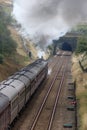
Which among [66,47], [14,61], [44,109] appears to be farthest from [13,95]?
[66,47]

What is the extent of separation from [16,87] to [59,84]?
76.5 ft

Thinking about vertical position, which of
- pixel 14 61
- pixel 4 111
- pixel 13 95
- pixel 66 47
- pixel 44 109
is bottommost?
pixel 66 47

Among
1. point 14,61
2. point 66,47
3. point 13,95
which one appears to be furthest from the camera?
point 66,47

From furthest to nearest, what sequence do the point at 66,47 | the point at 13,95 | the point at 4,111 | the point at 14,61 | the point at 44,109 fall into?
the point at 66,47 → the point at 14,61 → the point at 44,109 → the point at 13,95 → the point at 4,111

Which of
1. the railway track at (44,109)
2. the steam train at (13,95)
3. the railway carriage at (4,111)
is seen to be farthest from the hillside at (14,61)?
the railway carriage at (4,111)

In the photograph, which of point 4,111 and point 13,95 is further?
point 13,95

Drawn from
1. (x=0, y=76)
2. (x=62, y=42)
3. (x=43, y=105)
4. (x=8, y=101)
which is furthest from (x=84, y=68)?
(x=62, y=42)

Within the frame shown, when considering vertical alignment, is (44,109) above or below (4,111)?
below

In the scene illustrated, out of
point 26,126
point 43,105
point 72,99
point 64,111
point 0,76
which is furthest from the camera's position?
point 0,76

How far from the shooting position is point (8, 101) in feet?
82.1

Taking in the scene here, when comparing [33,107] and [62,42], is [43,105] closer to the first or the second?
[33,107]

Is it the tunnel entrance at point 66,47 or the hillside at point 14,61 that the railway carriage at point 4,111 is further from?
the tunnel entrance at point 66,47

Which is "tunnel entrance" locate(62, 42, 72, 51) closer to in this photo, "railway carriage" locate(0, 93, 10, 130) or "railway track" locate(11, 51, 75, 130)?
"railway track" locate(11, 51, 75, 130)

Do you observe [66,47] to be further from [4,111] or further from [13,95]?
[4,111]
